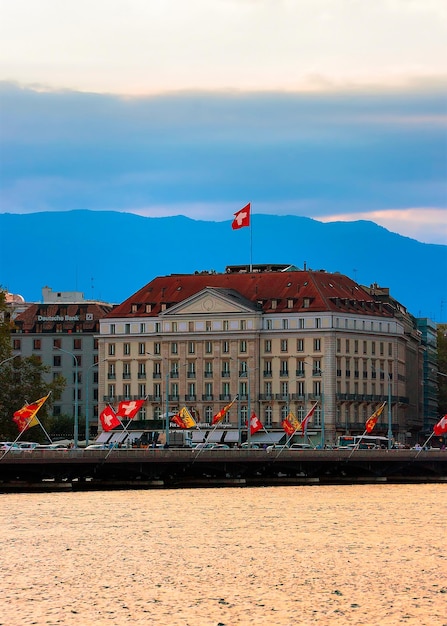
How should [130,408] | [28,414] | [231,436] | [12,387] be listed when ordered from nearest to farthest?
1. [28,414]
2. [130,408]
3. [12,387]
4. [231,436]

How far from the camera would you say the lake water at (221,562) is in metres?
55.1

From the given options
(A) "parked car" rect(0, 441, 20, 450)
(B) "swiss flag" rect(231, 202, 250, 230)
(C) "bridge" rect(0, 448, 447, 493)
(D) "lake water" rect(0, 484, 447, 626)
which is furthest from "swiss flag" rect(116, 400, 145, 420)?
(B) "swiss flag" rect(231, 202, 250, 230)

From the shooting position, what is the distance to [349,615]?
54.3 metres

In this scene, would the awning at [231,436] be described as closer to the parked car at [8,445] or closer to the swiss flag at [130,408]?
the parked car at [8,445]

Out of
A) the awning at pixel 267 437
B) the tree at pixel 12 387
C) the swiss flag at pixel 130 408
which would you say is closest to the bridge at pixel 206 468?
the swiss flag at pixel 130 408

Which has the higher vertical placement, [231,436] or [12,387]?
[12,387]

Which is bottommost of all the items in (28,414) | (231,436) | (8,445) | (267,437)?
(8,445)

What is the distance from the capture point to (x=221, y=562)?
229 feet

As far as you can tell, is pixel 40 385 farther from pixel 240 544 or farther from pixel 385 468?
pixel 240 544

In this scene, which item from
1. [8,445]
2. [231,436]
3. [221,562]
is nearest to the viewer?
[221,562]

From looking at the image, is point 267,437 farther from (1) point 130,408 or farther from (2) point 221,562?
(2) point 221,562

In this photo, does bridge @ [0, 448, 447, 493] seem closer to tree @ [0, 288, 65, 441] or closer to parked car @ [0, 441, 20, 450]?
parked car @ [0, 441, 20, 450]

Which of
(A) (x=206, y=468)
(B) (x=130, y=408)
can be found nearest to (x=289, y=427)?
→ (A) (x=206, y=468)

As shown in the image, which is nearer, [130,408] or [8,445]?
[130,408]
